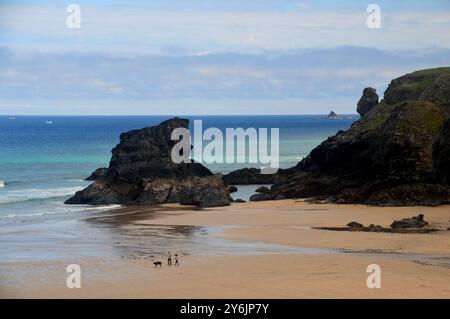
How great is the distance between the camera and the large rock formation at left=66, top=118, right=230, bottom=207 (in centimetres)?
6725

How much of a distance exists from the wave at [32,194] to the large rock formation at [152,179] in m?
5.07

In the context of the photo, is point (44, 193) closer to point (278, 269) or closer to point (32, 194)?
point (32, 194)

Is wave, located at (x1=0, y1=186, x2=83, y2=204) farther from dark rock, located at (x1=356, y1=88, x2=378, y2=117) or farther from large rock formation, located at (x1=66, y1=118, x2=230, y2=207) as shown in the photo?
dark rock, located at (x1=356, y1=88, x2=378, y2=117)

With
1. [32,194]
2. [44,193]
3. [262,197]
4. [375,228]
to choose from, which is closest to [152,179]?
[262,197]

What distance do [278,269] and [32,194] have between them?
44.9 meters

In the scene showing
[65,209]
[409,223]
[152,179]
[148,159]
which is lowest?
[65,209]

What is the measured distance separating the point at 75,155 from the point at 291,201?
261ft

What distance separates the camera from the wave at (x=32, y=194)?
71.4 meters

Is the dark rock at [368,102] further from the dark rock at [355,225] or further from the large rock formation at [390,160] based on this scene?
the dark rock at [355,225]

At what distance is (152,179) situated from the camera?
69.8 metres

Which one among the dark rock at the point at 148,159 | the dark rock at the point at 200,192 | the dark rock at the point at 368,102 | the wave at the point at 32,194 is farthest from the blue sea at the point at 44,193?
the dark rock at the point at 368,102

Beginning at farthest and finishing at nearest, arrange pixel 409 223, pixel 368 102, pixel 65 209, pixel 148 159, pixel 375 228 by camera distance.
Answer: pixel 368 102
pixel 148 159
pixel 65 209
pixel 409 223
pixel 375 228
